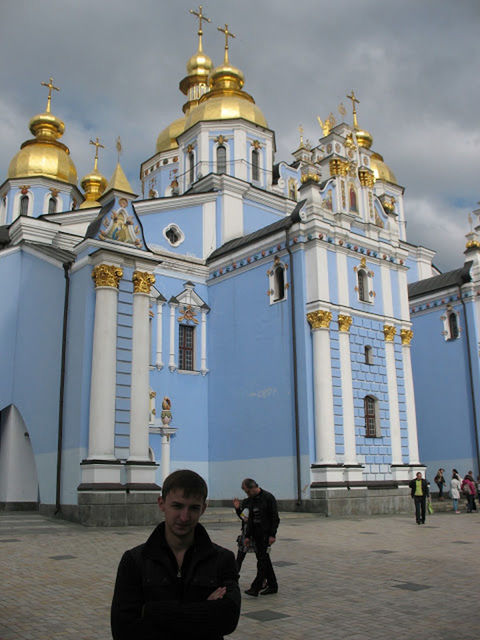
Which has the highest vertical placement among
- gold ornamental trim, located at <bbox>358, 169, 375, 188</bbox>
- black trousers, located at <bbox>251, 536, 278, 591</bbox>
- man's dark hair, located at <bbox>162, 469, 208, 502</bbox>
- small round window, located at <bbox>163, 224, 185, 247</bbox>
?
gold ornamental trim, located at <bbox>358, 169, 375, 188</bbox>

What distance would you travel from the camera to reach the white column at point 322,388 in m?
21.0

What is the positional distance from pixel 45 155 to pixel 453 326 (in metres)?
23.9

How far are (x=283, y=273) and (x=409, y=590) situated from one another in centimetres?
1640

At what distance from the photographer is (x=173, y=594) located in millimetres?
2742

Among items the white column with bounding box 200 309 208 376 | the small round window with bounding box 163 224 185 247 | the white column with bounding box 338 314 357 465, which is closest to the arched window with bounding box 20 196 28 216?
→ the small round window with bounding box 163 224 185 247

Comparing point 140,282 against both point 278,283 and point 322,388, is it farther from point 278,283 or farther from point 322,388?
point 322,388

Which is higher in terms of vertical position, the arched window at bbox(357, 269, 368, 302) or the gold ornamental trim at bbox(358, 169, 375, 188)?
the gold ornamental trim at bbox(358, 169, 375, 188)

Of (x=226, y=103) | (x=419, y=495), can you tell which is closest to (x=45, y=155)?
(x=226, y=103)

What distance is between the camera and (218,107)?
102 ft

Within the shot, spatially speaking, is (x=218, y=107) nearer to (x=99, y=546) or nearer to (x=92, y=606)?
(x=99, y=546)

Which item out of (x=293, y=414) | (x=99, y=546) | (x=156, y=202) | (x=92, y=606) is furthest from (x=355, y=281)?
(x=92, y=606)

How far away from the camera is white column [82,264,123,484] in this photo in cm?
1652

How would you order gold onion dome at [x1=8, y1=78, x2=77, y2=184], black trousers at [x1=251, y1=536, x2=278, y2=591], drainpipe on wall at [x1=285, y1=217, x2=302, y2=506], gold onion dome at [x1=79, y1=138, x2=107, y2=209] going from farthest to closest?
gold onion dome at [x1=8, y1=78, x2=77, y2=184], gold onion dome at [x1=79, y1=138, x2=107, y2=209], drainpipe on wall at [x1=285, y1=217, x2=302, y2=506], black trousers at [x1=251, y1=536, x2=278, y2=591]

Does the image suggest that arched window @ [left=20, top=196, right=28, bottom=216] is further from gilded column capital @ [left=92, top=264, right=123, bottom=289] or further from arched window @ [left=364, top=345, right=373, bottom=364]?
arched window @ [left=364, top=345, right=373, bottom=364]
